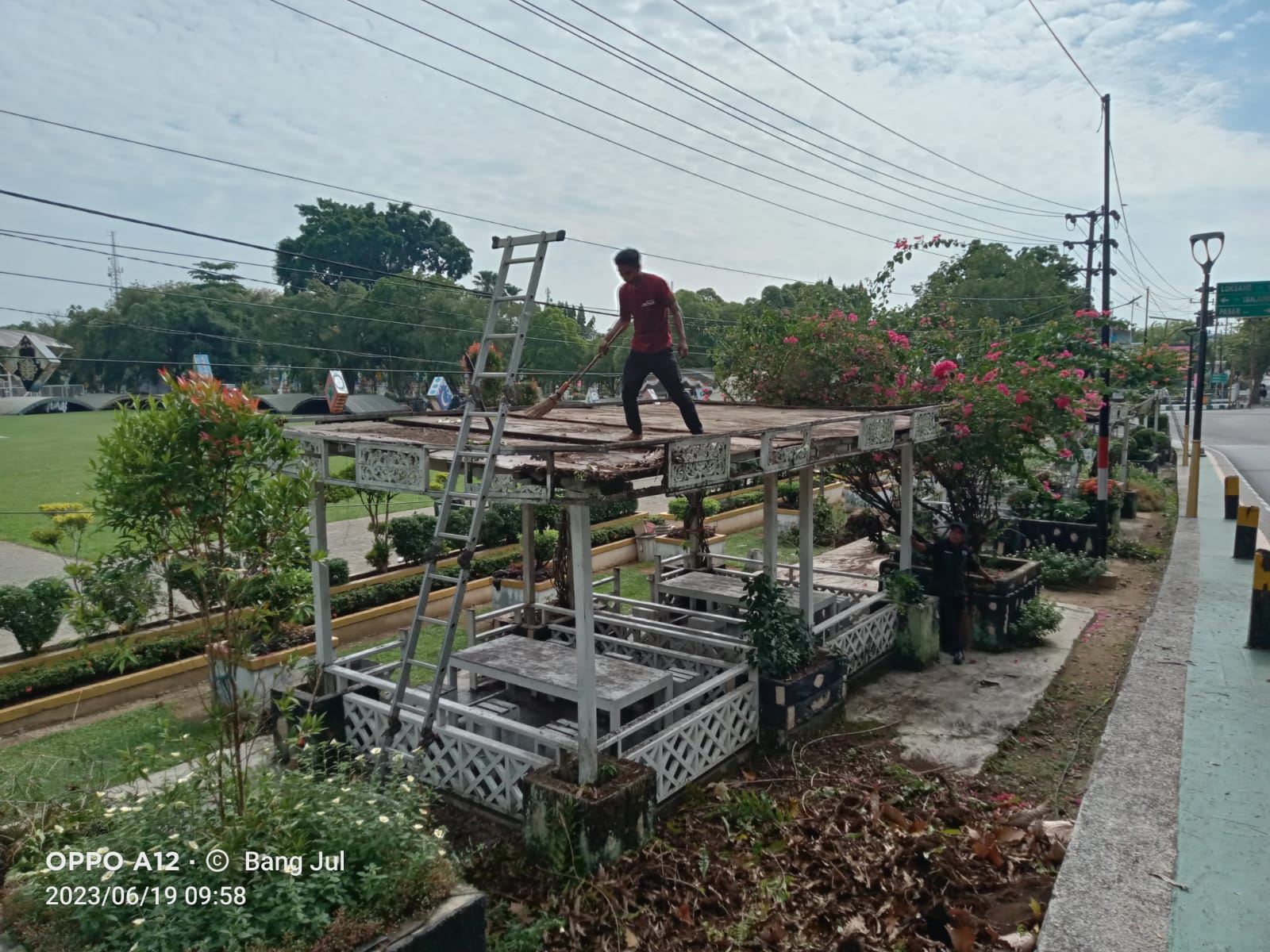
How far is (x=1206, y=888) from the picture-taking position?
14.2 ft

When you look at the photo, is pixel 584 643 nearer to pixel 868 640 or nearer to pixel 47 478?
pixel 868 640

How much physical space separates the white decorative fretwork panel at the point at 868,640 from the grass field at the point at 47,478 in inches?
253

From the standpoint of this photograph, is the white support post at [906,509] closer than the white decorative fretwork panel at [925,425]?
No

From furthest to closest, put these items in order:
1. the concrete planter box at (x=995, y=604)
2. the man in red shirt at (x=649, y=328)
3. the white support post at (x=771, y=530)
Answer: the concrete planter box at (x=995, y=604) < the white support post at (x=771, y=530) < the man in red shirt at (x=649, y=328)

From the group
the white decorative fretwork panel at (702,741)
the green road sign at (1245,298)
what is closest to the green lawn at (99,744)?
the white decorative fretwork panel at (702,741)

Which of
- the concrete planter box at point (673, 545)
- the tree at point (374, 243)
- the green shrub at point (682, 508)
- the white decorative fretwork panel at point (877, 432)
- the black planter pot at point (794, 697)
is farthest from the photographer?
the tree at point (374, 243)

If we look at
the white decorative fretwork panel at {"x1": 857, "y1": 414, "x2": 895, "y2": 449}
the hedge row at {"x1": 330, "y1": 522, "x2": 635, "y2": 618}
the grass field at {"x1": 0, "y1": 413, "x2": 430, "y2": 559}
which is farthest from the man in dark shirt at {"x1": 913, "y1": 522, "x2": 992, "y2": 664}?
the grass field at {"x1": 0, "y1": 413, "x2": 430, "y2": 559}

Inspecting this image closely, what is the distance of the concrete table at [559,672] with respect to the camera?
5.93m

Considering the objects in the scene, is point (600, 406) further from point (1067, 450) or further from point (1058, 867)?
point (1067, 450)

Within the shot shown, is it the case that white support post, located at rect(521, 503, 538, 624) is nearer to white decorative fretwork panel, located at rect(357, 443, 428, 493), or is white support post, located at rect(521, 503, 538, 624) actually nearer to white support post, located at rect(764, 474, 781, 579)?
white support post, located at rect(764, 474, 781, 579)

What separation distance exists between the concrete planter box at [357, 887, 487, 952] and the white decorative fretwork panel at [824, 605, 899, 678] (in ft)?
15.7

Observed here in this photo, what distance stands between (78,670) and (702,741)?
271 inches

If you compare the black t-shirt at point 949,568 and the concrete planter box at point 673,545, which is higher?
the black t-shirt at point 949,568

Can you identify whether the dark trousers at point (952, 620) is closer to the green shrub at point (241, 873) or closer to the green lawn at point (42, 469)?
the green shrub at point (241, 873)
